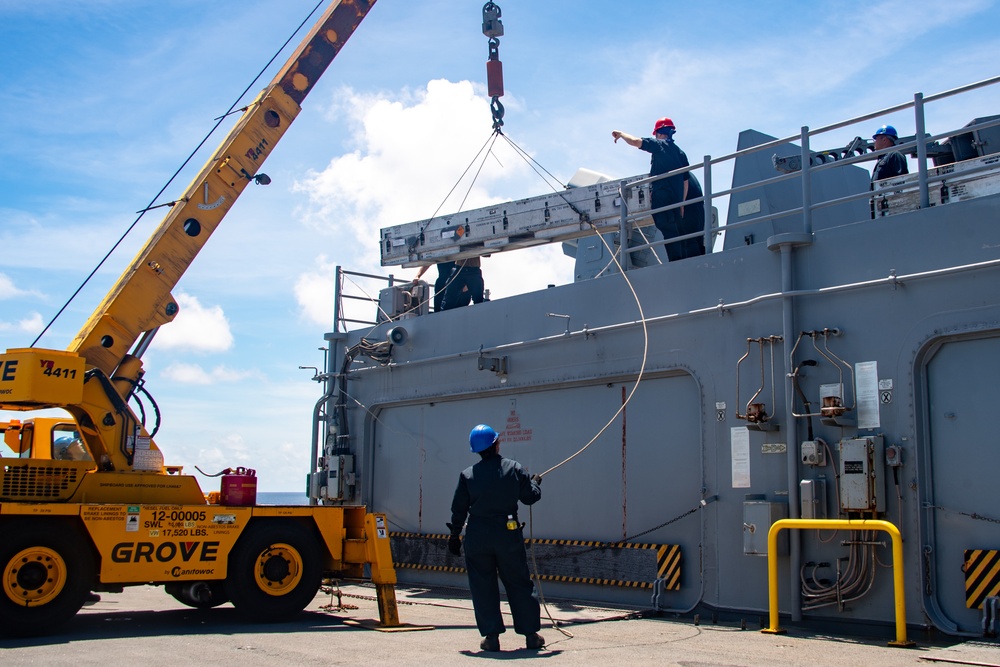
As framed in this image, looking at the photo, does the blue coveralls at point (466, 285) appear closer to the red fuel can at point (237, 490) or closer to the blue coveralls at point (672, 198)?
the blue coveralls at point (672, 198)

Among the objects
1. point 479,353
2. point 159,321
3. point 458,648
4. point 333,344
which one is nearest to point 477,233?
point 479,353

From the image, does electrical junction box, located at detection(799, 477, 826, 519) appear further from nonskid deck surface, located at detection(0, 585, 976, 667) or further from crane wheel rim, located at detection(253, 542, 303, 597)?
crane wheel rim, located at detection(253, 542, 303, 597)

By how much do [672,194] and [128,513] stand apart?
6.76m

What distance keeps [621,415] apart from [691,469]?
1130 mm

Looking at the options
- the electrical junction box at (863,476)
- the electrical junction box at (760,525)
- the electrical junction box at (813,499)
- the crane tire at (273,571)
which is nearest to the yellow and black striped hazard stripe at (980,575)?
the electrical junction box at (863,476)

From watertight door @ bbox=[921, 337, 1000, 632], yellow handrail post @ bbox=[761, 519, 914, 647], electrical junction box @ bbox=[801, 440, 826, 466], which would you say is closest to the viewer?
yellow handrail post @ bbox=[761, 519, 914, 647]

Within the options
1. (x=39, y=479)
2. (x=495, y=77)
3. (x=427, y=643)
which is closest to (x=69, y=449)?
(x=39, y=479)

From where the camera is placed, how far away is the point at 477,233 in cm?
1358

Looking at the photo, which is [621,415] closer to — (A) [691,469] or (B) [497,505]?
(A) [691,469]

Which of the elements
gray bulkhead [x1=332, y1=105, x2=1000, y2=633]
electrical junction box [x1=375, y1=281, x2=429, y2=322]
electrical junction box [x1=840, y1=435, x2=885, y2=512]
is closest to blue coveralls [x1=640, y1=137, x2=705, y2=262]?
gray bulkhead [x1=332, y1=105, x2=1000, y2=633]

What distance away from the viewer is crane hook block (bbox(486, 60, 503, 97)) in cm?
1249

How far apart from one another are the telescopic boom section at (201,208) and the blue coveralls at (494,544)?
A: 469 centimetres

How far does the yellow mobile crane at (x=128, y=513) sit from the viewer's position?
8344mm

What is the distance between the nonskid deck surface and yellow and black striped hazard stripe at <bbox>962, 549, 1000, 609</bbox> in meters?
0.41
